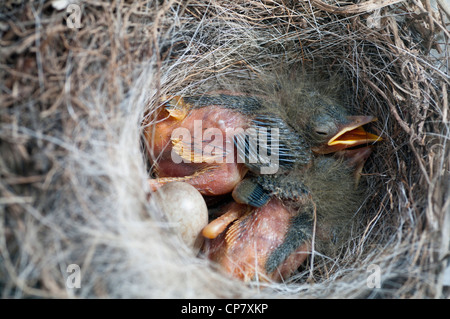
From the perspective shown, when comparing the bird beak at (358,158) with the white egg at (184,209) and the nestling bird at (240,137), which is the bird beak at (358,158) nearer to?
the nestling bird at (240,137)

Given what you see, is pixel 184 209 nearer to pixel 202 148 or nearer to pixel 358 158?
pixel 202 148

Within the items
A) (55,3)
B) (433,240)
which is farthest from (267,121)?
(55,3)

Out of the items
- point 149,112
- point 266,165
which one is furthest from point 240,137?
point 149,112

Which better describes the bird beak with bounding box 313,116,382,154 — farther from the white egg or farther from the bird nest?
the white egg

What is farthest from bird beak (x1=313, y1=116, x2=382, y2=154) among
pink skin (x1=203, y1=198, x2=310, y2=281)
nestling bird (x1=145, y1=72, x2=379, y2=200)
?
pink skin (x1=203, y1=198, x2=310, y2=281)

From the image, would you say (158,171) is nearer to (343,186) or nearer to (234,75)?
(234,75)
